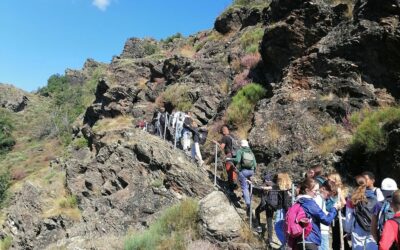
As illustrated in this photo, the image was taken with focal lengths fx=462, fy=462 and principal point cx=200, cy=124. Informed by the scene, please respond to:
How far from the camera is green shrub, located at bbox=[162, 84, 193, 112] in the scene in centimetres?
2272

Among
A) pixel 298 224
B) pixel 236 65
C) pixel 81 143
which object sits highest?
pixel 236 65

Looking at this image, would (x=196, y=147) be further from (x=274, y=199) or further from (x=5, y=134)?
(x=5, y=134)

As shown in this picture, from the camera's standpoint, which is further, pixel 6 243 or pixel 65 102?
pixel 65 102

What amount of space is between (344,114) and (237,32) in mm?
16643

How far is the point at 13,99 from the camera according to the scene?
271ft

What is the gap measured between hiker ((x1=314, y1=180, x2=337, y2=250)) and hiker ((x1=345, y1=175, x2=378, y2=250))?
0.47 meters

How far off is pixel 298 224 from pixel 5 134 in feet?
195

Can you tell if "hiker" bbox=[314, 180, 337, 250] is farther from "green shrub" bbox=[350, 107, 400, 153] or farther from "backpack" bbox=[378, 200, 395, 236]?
"green shrub" bbox=[350, 107, 400, 153]

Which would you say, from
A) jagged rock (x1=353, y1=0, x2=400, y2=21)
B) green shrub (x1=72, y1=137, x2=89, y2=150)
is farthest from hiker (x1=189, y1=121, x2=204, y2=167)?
green shrub (x1=72, y1=137, x2=89, y2=150)

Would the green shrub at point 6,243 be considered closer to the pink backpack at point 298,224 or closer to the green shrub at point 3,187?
the pink backpack at point 298,224

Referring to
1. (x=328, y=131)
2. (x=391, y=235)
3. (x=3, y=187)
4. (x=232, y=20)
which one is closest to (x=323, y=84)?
(x=328, y=131)

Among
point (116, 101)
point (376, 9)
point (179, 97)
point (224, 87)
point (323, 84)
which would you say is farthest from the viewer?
point (116, 101)

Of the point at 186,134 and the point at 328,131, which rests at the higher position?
the point at 186,134

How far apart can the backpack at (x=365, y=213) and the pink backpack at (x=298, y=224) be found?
1.21 metres
